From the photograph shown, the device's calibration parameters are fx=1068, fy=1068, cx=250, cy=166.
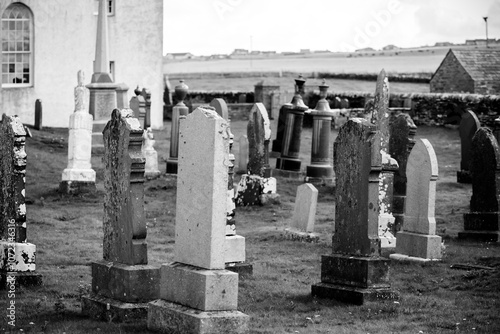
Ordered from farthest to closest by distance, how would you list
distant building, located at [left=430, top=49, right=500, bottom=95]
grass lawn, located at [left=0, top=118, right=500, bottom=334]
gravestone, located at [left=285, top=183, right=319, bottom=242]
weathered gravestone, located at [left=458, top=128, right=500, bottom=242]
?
distant building, located at [left=430, top=49, right=500, bottom=95] → weathered gravestone, located at [left=458, top=128, right=500, bottom=242] → gravestone, located at [left=285, top=183, right=319, bottom=242] → grass lawn, located at [left=0, top=118, right=500, bottom=334]

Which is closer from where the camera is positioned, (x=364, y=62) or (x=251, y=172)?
(x=251, y=172)

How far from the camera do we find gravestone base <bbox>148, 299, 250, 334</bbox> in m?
9.62

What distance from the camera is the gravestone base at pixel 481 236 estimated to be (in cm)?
1752

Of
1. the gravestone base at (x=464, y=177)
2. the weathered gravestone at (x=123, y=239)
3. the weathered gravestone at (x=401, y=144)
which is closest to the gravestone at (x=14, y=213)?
the weathered gravestone at (x=123, y=239)

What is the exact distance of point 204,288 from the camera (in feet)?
31.8

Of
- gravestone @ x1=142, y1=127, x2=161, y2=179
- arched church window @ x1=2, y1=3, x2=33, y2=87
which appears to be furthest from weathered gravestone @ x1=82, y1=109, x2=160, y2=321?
arched church window @ x1=2, y1=3, x2=33, y2=87

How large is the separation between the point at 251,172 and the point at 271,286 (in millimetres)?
8490

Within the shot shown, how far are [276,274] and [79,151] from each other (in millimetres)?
8505

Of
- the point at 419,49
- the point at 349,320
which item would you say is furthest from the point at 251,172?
the point at 419,49

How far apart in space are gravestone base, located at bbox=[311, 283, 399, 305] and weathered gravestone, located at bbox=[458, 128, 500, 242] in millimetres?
5835

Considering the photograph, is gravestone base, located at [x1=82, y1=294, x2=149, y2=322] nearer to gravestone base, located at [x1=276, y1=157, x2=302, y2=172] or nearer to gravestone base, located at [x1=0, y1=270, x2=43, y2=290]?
gravestone base, located at [x1=0, y1=270, x2=43, y2=290]

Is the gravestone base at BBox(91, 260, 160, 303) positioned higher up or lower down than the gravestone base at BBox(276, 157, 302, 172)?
lower down

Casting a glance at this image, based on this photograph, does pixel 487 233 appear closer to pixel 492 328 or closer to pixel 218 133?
pixel 492 328

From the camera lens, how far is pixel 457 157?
31.5 m
